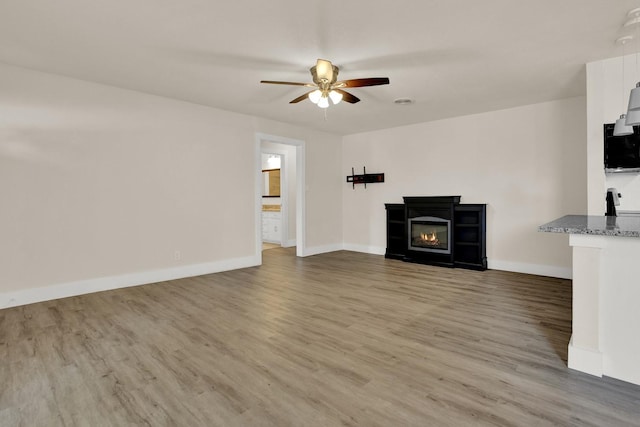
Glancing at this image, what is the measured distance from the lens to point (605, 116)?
3.30 meters

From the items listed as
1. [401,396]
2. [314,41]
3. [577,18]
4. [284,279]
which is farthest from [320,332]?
[577,18]

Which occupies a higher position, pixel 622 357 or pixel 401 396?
pixel 622 357

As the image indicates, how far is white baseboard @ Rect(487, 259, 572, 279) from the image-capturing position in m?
4.57

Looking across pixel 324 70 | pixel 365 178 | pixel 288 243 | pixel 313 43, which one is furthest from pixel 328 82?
pixel 288 243

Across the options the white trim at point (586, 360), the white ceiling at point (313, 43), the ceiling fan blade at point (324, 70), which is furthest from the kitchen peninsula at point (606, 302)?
the ceiling fan blade at point (324, 70)

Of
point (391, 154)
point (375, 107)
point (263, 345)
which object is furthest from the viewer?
point (391, 154)

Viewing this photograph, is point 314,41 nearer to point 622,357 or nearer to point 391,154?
point 622,357

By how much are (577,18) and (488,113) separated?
2807 mm

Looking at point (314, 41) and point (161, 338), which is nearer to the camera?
point (161, 338)

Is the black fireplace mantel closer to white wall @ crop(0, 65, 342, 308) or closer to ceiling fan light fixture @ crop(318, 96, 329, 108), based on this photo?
white wall @ crop(0, 65, 342, 308)

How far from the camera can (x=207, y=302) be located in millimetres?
3605

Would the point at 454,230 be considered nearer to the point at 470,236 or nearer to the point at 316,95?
the point at 470,236

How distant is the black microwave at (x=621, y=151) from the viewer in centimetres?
315

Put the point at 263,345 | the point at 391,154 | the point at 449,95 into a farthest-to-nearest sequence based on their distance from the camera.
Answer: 1. the point at 391,154
2. the point at 449,95
3. the point at 263,345
